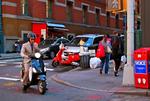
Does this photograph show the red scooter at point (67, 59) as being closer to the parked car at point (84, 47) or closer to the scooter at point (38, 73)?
the parked car at point (84, 47)

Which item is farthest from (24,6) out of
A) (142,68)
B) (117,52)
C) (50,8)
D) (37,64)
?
(142,68)

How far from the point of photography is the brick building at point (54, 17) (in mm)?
39469

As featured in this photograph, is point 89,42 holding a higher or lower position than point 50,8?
lower

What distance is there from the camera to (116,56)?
1806 centimetres

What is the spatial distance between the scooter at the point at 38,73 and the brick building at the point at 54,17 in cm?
2538

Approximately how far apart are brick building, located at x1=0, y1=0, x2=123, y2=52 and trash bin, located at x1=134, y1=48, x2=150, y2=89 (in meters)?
25.9

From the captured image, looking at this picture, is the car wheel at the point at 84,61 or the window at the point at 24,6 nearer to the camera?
the car wheel at the point at 84,61

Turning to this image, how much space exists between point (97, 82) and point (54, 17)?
31.5m

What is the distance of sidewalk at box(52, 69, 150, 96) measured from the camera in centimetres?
1369

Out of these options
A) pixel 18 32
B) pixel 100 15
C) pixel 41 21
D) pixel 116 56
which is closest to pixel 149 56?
pixel 116 56

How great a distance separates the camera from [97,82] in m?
16.2

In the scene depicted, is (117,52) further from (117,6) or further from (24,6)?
(24,6)

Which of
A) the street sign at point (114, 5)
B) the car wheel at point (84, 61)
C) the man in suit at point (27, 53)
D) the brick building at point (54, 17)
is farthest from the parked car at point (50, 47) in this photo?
the man in suit at point (27, 53)

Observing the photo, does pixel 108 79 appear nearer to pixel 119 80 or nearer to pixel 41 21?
pixel 119 80
